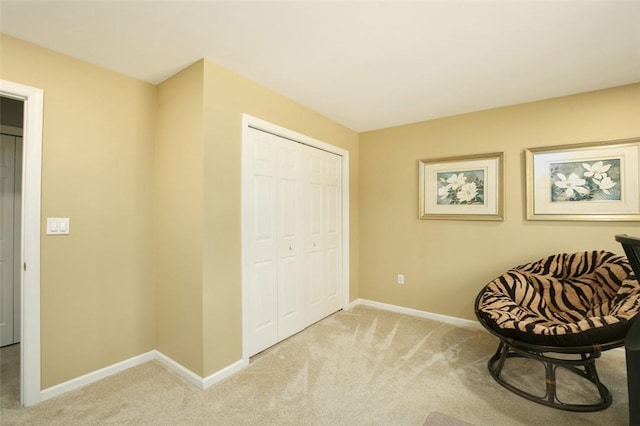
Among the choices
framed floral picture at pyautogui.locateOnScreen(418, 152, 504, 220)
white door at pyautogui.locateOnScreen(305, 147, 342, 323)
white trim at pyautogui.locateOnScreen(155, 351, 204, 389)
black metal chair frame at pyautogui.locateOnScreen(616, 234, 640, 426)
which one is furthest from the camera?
white door at pyautogui.locateOnScreen(305, 147, 342, 323)

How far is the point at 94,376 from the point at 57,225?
1143mm

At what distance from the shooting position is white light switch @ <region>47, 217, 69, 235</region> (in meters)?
1.94

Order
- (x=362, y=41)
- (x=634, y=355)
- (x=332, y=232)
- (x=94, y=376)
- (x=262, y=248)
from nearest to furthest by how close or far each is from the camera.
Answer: (x=634, y=355), (x=362, y=41), (x=94, y=376), (x=262, y=248), (x=332, y=232)

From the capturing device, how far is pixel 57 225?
6.47 ft

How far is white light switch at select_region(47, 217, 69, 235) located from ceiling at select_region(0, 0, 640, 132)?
116 centimetres

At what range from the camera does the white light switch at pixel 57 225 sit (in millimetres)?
1941

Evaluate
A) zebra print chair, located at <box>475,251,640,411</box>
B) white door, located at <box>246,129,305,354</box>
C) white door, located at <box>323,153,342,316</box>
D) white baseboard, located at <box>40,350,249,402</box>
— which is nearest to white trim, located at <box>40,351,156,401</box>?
white baseboard, located at <box>40,350,249,402</box>

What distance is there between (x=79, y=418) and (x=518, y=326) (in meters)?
2.81

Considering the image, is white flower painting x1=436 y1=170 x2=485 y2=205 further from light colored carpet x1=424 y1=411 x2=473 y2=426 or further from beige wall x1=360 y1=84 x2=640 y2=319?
light colored carpet x1=424 y1=411 x2=473 y2=426

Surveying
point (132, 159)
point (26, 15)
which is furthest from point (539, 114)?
point (26, 15)

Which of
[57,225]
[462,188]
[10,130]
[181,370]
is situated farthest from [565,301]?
[10,130]

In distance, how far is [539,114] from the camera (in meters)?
2.78

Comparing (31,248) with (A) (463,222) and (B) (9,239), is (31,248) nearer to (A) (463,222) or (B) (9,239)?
(B) (9,239)

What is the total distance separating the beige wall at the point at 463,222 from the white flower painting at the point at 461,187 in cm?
23
